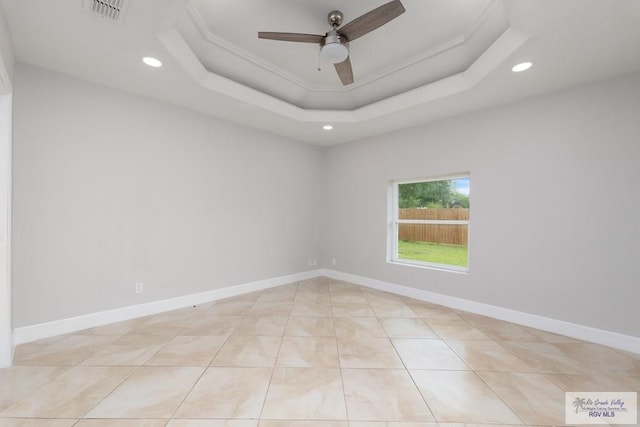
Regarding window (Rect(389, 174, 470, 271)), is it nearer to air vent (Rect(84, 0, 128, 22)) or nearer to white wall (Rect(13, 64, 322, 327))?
white wall (Rect(13, 64, 322, 327))

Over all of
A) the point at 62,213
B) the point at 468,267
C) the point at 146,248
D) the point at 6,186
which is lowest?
the point at 468,267

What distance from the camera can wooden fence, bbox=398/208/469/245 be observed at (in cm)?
371

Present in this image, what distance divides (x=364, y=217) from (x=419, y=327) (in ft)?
7.01

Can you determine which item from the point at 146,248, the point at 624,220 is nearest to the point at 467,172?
the point at 624,220

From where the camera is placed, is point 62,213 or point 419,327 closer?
point 62,213

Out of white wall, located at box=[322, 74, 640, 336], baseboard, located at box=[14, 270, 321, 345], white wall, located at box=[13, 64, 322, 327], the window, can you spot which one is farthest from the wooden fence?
baseboard, located at box=[14, 270, 321, 345]

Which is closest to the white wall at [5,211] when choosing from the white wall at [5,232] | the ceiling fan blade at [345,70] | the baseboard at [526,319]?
the white wall at [5,232]

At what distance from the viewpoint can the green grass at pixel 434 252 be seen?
3705mm

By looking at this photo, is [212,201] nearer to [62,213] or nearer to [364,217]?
[62,213]

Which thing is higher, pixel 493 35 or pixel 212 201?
pixel 493 35

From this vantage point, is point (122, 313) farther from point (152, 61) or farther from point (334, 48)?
point (334, 48)

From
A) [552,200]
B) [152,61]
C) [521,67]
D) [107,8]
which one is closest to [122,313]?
[152,61]

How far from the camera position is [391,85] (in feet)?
11.1

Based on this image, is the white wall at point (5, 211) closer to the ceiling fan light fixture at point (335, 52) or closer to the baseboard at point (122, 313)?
the baseboard at point (122, 313)
